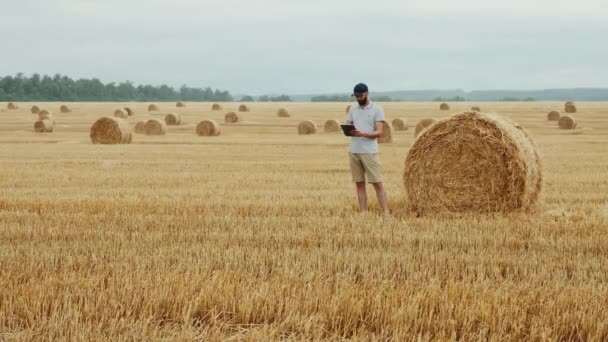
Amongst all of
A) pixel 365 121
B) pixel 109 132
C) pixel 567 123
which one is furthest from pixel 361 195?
pixel 567 123

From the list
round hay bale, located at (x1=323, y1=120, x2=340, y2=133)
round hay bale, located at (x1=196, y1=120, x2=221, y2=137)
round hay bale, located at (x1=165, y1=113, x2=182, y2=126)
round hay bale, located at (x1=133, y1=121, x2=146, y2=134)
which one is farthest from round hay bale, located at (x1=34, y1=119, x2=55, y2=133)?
round hay bale, located at (x1=323, y1=120, x2=340, y2=133)

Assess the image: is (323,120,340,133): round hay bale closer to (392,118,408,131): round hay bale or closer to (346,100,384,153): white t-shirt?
(392,118,408,131): round hay bale

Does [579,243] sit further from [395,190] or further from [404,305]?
[395,190]

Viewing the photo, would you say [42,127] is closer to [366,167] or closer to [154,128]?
[154,128]

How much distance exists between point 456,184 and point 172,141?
799 inches

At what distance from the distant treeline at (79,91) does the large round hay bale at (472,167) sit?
346 ft

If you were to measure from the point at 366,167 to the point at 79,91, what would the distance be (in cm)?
11258

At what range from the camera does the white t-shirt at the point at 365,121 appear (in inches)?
431

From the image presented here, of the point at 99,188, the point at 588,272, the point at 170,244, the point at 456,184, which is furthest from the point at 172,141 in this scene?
the point at 588,272

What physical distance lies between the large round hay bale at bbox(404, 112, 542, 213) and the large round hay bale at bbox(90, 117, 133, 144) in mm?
18548

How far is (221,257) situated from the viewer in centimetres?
772

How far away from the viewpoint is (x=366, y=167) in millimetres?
11008

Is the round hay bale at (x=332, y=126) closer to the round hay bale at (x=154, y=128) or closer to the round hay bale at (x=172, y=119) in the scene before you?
the round hay bale at (x=154, y=128)

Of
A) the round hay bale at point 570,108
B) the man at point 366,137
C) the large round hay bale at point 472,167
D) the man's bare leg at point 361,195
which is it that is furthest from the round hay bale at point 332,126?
the man at point 366,137
